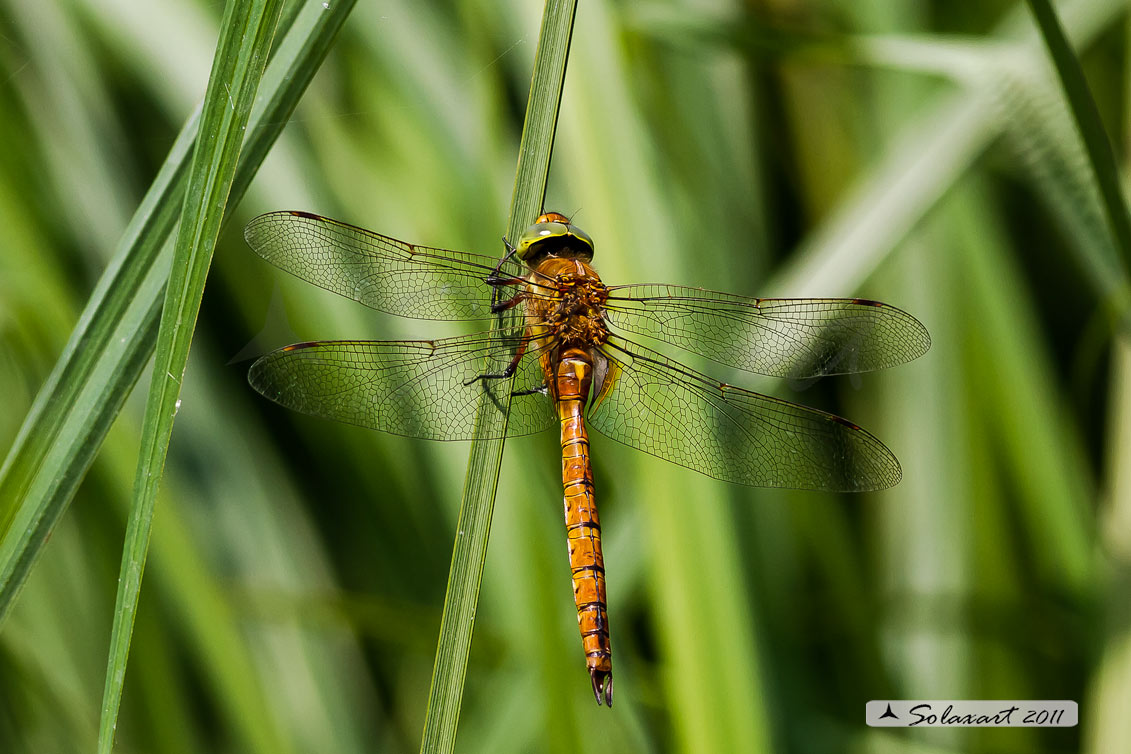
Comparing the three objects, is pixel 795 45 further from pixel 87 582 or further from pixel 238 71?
pixel 87 582

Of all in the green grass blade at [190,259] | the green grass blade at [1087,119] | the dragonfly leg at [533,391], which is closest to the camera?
the green grass blade at [190,259]

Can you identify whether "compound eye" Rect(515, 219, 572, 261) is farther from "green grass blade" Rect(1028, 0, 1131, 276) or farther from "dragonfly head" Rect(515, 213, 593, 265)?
"green grass blade" Rect(1028, 0, 1131, 276)

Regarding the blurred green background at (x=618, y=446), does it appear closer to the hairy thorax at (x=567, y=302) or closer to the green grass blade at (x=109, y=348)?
the hairy thorax at (x=567, y=302)

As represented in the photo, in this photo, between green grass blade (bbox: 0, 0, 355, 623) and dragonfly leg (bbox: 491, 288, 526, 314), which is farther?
dragonfly leg (bbox: 491, 288, 526, 314)

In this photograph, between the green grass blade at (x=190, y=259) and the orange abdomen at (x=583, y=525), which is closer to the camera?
the green grass blade at (x=190, y=259)

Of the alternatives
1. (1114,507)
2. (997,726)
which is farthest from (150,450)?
(1114,507)

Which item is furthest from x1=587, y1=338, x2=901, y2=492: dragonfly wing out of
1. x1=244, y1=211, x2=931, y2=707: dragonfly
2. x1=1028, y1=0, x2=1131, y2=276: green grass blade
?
x1=1028, y1=0, x2=1131, y2=276: green grass blade

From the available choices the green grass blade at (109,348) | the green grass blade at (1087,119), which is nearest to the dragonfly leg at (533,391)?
the green grass blade at (109,348)
